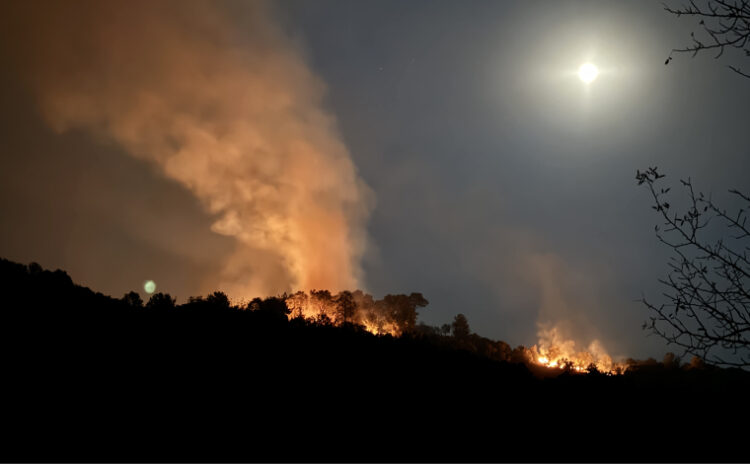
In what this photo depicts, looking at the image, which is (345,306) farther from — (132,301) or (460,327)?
(132,301)

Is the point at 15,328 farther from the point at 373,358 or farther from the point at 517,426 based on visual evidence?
the point at 517,426

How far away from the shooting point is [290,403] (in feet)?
25.5

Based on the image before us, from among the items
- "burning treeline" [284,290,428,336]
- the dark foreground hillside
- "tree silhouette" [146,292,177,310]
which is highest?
"burning treeline" [284,290,428,336]

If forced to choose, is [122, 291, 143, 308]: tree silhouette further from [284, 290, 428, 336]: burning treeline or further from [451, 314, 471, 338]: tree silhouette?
[451, 314, 471, 338]: tree silhouette

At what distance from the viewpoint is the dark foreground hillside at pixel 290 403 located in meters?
6.52

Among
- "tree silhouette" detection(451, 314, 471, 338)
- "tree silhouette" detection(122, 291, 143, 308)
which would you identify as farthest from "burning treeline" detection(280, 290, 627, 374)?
"tree silhouette" detection(122, 291, 143, 308)

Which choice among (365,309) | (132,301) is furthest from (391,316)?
(132,301)

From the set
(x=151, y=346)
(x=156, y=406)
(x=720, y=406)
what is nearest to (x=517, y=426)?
(x=720, y=406)

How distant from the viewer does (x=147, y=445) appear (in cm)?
624

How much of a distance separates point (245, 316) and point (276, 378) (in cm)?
578

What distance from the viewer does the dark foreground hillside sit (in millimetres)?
6516

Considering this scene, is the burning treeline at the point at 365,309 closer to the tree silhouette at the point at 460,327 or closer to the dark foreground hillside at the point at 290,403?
the tree silhouette at the point at 460,327

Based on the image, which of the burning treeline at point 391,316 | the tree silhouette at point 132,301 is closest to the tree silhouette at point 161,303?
the tree silhouette at point 132,301

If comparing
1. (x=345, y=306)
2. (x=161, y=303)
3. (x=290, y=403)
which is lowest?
(x=290, y=403)
